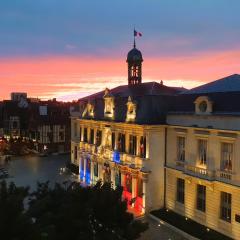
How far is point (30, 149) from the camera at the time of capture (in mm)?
76438

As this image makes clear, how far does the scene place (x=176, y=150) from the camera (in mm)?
A: 33906

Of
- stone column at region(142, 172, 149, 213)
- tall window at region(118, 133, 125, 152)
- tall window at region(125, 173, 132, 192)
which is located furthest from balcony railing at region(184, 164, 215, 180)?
tall window at region(118, 133, 125, 152)

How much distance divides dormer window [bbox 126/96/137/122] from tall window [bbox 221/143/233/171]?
10.8m

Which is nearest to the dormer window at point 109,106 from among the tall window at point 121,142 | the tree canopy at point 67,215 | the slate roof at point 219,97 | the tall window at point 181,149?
the tall window at point 121,142

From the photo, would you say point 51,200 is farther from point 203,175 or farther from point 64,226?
point 203,175

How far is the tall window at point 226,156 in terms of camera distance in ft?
92.0

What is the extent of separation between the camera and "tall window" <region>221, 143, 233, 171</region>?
92.0 feet

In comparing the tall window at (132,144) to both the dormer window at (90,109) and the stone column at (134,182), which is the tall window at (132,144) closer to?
the stone column at (134,182)

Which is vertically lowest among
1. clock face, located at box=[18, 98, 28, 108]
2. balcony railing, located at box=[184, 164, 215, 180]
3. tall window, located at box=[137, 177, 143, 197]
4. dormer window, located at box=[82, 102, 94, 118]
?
tall window, located at box=[137, 177, 143, 197]

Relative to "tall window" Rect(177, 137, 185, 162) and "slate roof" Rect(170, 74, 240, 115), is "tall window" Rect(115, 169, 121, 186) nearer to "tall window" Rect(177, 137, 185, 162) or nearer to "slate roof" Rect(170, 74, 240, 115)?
"tall window" Rect(177, 137, 185, 162)

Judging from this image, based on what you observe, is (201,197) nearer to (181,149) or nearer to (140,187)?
(181,149)

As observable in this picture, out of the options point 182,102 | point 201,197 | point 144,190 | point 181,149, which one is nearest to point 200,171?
point 201,197

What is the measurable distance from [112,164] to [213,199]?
13720 mm

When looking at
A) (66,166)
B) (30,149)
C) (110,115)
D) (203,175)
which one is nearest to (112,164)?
(110,115)
